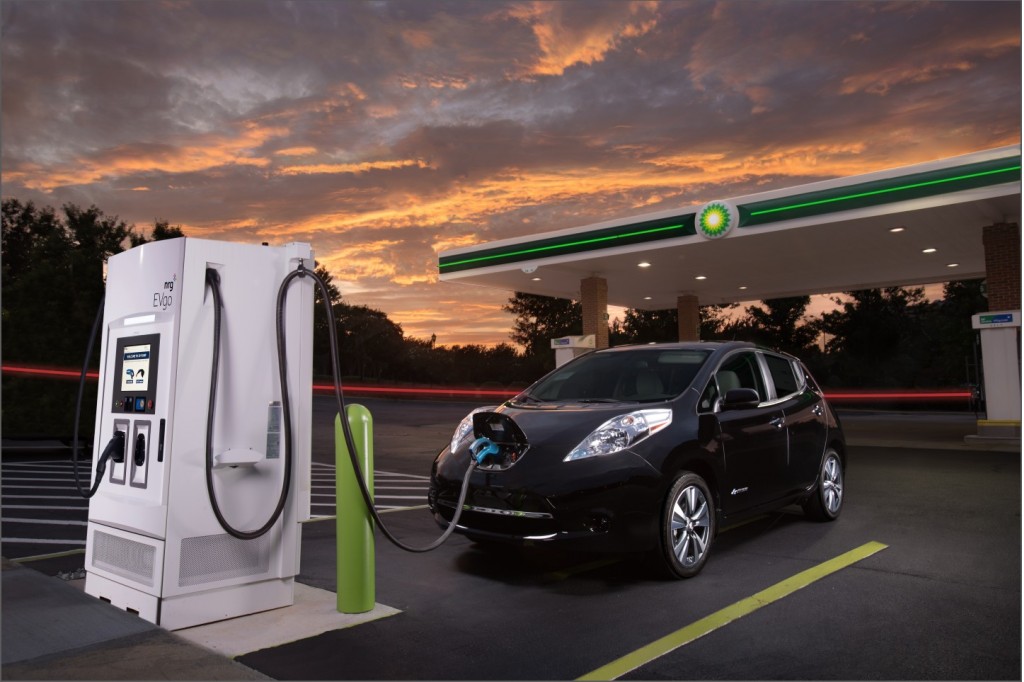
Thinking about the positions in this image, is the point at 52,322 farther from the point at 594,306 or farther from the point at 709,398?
the point at 709,398

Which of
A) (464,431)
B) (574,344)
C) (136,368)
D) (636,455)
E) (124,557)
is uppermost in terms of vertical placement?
(574,344)

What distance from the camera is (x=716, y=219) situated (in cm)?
1678

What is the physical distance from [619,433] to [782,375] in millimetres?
2585

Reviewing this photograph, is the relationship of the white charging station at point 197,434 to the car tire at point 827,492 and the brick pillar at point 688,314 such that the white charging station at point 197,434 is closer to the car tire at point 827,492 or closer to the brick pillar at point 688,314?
the car tire at point 827,492

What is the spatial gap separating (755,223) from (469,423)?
1214 centimetres

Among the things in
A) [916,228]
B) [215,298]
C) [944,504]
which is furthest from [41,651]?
[916,228]

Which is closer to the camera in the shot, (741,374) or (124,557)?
(124,557)

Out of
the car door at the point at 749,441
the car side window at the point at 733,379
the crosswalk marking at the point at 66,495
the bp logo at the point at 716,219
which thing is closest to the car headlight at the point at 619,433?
the car side window at the point at 733,379

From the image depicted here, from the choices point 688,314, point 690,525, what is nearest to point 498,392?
point 688,314

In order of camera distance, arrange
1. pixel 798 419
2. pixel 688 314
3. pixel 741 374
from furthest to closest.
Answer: pixel 688 314 → pixel 798 419 → pixel 741 374

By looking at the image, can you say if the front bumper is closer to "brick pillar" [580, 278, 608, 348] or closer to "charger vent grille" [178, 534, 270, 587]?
"charger vent grille" [178, 534, 270, 587]

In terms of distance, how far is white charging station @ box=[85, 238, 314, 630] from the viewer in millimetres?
4438

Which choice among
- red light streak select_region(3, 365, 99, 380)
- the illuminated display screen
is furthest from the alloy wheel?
red light streak select_region(3, 365, 99, 380)

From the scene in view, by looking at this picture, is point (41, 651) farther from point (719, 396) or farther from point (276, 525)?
point (719, 396)
